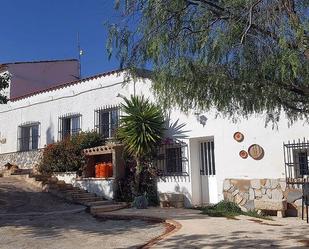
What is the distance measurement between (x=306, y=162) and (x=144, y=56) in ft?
24.6

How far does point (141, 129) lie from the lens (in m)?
15.6

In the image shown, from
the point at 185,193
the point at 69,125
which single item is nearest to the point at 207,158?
the point at 185,193

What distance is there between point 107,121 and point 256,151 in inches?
306

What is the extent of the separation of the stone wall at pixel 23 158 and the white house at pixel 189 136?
5 cm

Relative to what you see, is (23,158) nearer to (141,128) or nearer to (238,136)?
(141,128)

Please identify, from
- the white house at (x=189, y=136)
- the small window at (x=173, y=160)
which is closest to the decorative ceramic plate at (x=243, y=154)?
the white house at (x=189, y=136)

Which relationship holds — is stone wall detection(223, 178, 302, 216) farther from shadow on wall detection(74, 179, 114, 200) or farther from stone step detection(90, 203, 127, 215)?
shadow on wall detection(74, 179, 114, 200)

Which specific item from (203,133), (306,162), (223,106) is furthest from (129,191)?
(223,106)

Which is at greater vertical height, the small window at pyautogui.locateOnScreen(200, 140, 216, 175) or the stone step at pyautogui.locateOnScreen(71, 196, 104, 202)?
the small window at pyautogui.locateOnScreen(200, 140, 216, 175)

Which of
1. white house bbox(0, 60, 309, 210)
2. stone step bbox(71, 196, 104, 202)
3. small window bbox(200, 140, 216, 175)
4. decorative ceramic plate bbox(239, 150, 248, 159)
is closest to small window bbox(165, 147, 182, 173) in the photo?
white house bbox(0, 60, 309, 210)

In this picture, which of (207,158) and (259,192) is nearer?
(259,192)

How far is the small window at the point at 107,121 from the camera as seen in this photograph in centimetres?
1868

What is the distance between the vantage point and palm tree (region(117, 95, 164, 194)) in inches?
615

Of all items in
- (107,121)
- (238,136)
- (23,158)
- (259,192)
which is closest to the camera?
(259,192)
